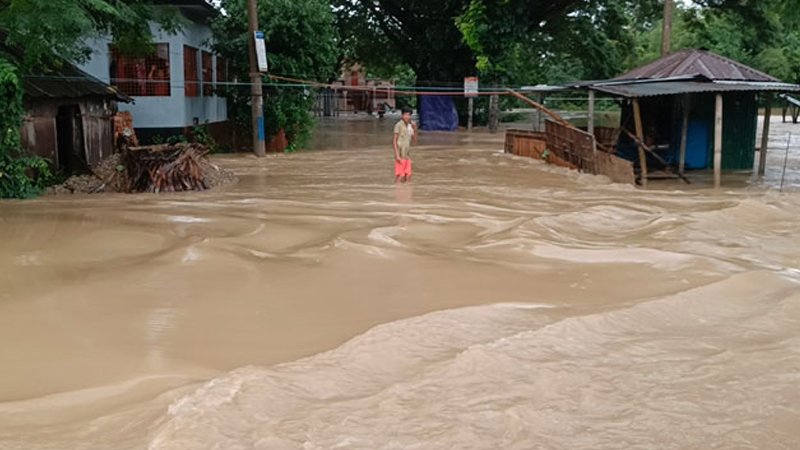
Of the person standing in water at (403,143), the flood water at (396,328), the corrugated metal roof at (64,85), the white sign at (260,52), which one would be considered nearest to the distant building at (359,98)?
the white sign at (260,52)

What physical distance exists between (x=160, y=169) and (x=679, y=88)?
1014cm

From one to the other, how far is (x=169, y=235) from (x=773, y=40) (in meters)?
25.7

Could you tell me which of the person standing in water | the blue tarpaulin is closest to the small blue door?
the person standing in water

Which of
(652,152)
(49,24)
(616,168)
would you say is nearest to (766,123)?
(652,152)

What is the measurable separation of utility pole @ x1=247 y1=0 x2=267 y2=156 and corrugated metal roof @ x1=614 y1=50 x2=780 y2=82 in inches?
373

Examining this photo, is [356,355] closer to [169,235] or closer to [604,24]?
[169,235]

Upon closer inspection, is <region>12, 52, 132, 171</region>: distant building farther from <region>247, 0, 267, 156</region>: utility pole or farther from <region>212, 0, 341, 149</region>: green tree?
<region>212, 0, 341, 149</region>: green tree

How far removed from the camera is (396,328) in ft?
19.6

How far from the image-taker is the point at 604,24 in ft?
118

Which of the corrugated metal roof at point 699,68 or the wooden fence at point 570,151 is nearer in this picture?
the wooden fence at point 570,151

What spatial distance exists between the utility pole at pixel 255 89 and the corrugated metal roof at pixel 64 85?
3867 mm

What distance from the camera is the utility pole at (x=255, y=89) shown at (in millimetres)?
20312

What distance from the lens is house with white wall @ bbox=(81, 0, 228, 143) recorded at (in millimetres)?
19844

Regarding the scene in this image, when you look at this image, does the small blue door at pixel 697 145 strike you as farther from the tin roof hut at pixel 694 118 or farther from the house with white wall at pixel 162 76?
the house with white wall at pixel 162 76
